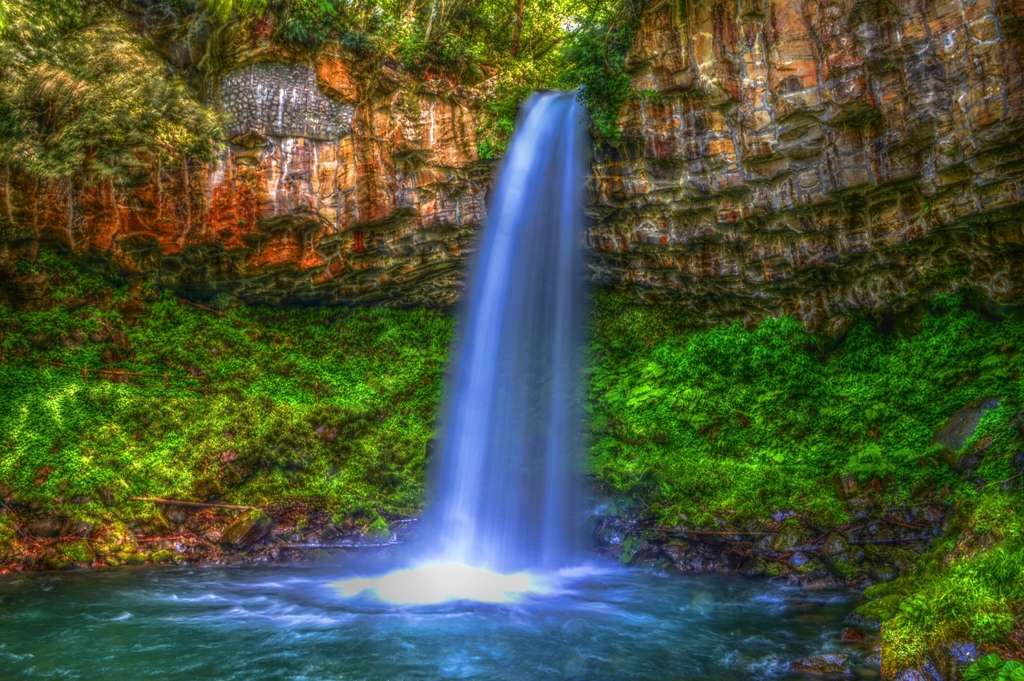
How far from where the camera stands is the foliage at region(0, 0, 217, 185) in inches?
437

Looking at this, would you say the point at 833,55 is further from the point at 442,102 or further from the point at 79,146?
the point at 79,146

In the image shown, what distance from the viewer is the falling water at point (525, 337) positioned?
11.1 meters

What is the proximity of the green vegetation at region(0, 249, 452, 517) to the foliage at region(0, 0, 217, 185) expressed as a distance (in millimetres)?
1988

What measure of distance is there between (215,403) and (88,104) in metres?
5.62

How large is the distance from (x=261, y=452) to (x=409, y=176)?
18.3ft

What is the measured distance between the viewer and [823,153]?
31.4 feet

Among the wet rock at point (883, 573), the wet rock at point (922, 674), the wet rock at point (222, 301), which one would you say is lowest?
the wet rock at point (922, 674)

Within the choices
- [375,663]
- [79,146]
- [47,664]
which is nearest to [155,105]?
[79,146]

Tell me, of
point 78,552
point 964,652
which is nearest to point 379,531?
point 78,552

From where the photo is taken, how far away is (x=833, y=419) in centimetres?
1022

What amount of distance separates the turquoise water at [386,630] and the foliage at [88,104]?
23.2 feet

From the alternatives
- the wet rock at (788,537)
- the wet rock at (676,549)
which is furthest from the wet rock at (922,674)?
the wet rock at (676,549)

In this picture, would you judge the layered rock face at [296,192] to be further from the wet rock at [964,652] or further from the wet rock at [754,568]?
the wet rock at [964,652]

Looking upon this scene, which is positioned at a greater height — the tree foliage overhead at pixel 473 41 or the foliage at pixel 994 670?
the tree foliage overhead at pixel 473 41
